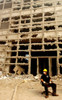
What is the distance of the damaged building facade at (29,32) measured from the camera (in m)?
11.0

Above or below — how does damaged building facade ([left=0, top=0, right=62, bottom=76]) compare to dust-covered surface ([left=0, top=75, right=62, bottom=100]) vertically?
above

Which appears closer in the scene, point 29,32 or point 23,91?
point 23,91

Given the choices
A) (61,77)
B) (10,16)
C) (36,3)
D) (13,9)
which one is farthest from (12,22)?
(61,77)

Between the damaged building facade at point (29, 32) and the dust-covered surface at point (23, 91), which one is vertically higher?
the damaged building facade at point (29, 32)

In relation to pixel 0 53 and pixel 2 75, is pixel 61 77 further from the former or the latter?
pixel 0 53

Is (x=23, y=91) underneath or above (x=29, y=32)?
underneath

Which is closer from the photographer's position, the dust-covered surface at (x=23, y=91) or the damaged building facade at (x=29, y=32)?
the dust-covered surface at (x=23, y=91)

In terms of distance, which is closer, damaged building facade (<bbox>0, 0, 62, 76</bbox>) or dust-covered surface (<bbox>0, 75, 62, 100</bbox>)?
dust-covered surface (<bbox>0, 75, 62, 100</bbox>)

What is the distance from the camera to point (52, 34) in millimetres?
11312

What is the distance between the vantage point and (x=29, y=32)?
11.9 m

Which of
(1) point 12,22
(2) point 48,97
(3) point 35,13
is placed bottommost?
(2) point 48,97

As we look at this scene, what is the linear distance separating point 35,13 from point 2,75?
26.3 feet

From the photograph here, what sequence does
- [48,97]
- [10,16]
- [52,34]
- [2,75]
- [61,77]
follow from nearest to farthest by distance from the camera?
[48,97] < [61,77] < [2,75] < [52,34] < [10,16]

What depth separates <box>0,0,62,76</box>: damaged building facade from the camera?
36.2 ft
